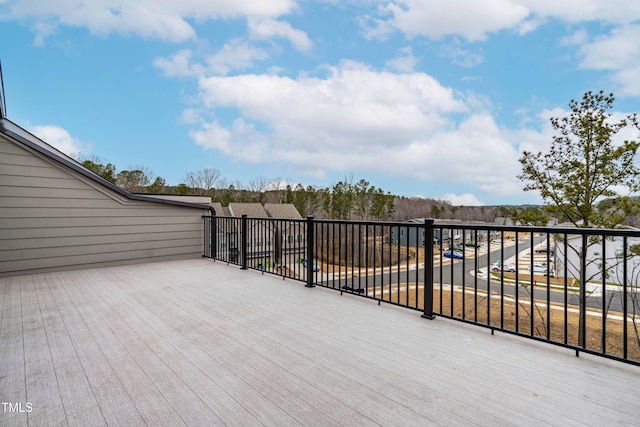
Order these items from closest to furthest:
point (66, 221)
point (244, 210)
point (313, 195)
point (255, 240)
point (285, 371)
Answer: point (285, 371), point (66, 221), point (255, 240), point (244, 210), point (313, 195)

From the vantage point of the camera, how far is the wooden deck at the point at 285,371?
1410 millimetres

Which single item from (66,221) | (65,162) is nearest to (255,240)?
(66,221)

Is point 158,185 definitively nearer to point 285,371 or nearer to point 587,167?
point 587,167

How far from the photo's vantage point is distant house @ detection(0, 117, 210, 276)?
4.59 meters

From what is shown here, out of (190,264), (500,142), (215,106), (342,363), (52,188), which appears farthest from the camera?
(215,106)

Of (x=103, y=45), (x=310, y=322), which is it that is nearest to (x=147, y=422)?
(x=310, y=322)

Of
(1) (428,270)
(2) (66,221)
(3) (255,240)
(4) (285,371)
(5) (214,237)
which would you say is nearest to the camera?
(4) (285,371)

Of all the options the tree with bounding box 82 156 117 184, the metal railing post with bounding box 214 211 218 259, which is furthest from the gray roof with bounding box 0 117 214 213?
the tree with bounding box 82 156 117 184

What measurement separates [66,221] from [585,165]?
40.8 feet

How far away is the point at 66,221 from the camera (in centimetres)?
503

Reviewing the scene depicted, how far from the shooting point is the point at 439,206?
33.8 m

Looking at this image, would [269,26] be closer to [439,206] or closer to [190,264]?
[190,264]

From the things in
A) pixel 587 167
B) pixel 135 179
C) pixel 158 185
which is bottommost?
pixel 587 167

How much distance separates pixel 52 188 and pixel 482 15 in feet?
33.6
